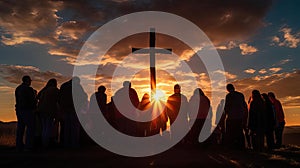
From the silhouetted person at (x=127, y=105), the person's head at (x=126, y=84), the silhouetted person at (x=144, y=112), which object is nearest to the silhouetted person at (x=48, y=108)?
the silhouetted person at (x=127, y=105)

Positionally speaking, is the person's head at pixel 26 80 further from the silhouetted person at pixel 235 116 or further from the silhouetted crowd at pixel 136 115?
the silhouetted person at pixel 235 116

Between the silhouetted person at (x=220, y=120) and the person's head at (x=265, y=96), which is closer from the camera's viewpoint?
the person's head at (x=265, y=96)

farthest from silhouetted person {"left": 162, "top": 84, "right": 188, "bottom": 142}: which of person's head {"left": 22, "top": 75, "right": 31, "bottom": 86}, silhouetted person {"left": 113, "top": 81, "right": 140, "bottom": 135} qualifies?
person's head {"left": 22, "top": 75, "right": 31, "bottom": 86}

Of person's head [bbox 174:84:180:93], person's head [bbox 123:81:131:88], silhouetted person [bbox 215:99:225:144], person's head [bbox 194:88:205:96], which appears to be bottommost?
silhouetted person [bbox 215:99:225:144]

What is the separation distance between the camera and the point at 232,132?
44.9ft

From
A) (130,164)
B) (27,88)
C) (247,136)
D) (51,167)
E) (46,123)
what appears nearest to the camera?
(51,167)

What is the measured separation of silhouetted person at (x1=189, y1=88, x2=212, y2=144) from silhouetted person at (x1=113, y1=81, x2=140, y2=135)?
2.06 m

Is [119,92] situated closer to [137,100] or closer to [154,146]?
[137,100]

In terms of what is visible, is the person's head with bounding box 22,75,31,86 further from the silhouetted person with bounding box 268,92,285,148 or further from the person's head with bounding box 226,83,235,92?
the silhouetted person with bounding box 268,92,285,148

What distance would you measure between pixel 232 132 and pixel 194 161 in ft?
14.9

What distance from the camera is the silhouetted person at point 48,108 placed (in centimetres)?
1274

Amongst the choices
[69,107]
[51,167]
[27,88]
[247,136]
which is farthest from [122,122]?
[51,167]

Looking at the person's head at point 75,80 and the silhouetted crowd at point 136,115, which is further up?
the person's head at point 75,80

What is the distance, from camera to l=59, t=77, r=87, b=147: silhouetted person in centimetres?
1292
